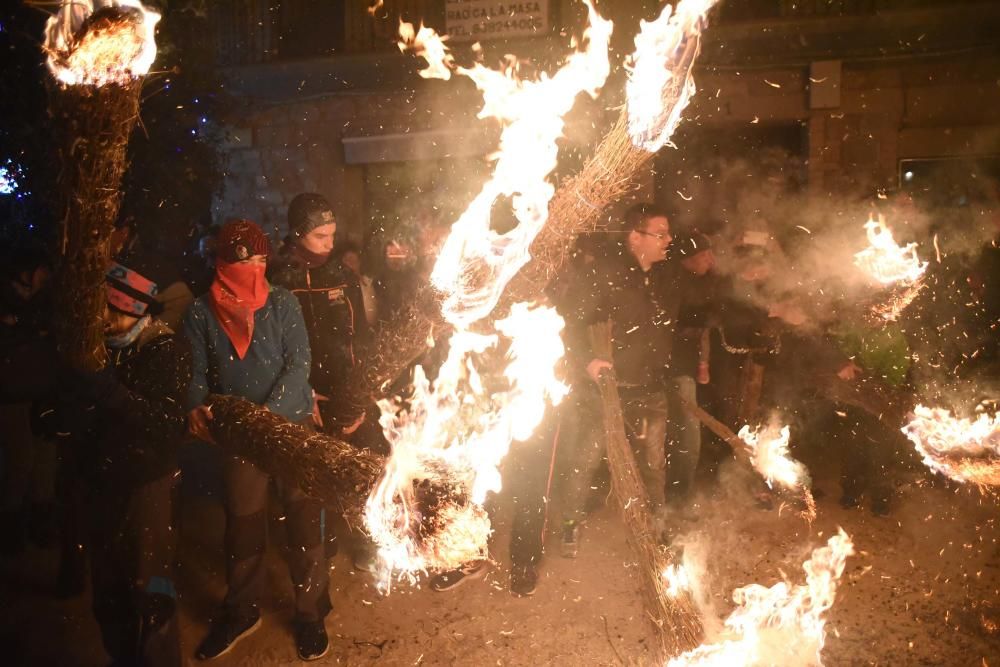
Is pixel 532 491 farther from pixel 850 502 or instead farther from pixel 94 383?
pixel 850 502

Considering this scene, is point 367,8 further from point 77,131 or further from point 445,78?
point 77,131

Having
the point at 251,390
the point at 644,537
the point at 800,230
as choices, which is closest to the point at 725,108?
the point at 800,230

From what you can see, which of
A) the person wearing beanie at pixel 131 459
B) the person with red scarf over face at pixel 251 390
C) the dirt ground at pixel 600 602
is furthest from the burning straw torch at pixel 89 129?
the dirt ground at pixel 600 602

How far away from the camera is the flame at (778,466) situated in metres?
5.42

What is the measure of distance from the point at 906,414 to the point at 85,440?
5237mm

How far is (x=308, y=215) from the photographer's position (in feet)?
14.2

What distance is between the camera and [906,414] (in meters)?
5.08

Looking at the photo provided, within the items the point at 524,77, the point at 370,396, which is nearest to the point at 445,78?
the point at 524,77

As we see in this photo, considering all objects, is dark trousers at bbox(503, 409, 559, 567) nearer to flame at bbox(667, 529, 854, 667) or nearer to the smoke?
flame at bbox(667, 529, 854, 667)

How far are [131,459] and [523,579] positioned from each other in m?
2.54

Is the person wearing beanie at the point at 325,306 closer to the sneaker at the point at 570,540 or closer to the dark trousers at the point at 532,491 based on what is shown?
the dark trousers at the point at 532,491

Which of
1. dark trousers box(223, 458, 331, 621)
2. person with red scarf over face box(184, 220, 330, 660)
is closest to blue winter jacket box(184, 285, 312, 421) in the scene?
person with red scarf over face box(184, 220, 330, 660)

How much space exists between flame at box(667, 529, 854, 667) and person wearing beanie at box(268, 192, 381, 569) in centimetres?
241

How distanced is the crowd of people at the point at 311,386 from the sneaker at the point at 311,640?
1cm
